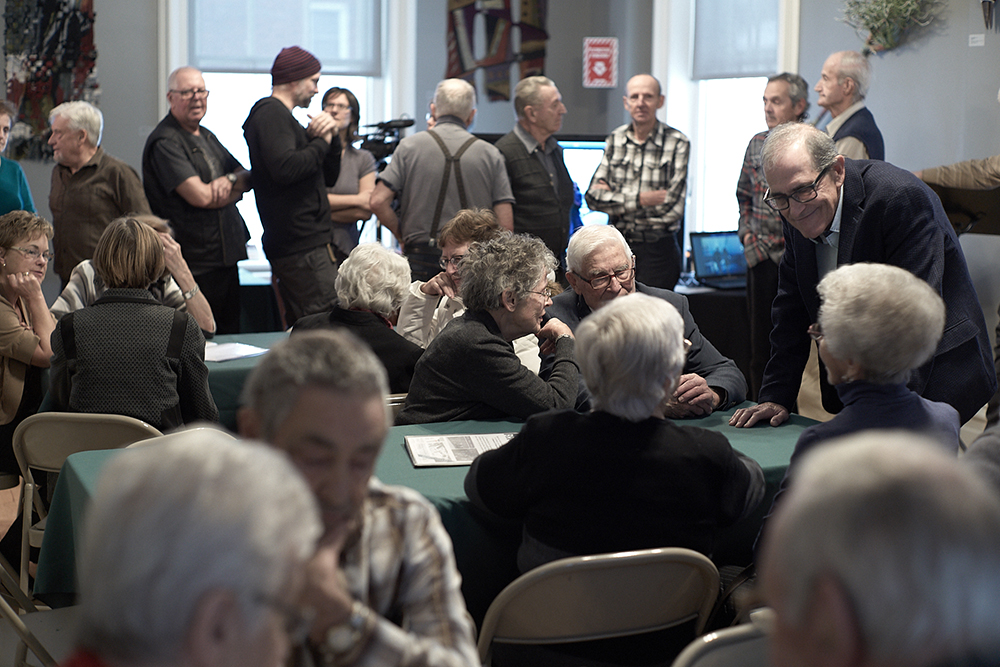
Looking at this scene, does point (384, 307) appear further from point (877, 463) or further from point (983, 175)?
point (983, 175)

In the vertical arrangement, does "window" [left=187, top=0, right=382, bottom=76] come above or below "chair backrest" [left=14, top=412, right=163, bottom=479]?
above

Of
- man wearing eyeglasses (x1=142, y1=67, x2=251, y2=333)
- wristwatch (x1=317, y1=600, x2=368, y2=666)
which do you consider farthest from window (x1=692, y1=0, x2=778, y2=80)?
wristwatch (x1=317, y1=600, x2=368, y2=666)

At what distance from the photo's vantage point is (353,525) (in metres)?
1.27

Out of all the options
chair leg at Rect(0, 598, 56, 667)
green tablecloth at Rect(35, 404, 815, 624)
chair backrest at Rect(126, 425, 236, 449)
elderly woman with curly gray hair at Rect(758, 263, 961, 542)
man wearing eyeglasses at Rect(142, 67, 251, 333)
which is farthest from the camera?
man wearing eyeglasses at Rect(142, 67, 251, 333)

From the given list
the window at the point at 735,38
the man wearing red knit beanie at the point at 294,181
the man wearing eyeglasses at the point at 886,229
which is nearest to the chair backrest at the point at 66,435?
the man wearing eyeglasses at the point at 886,229

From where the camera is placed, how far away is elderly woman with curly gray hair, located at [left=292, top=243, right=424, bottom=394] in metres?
3.15

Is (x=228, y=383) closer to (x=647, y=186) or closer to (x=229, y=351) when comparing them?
(x=229, y=351)

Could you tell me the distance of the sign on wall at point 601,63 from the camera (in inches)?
310

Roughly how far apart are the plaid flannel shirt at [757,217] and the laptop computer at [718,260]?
24.3 inches

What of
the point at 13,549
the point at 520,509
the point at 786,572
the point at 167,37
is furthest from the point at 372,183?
the point at 786,572

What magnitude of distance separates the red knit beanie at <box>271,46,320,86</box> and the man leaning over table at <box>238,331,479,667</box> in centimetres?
372

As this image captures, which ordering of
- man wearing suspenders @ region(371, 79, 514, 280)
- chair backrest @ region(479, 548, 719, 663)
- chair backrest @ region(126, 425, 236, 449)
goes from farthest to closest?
man wearing suspenders @ region(371, 79, 514, 280) → chair backrest @ region(479, 548, 719, 663) → chair backrest @ region(126, 425, 236, 449)

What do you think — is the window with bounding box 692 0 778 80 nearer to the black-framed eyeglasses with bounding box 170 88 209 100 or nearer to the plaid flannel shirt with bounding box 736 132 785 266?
the plaid flannel shirt with bounding box 736 132 785 266

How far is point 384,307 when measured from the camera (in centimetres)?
323
